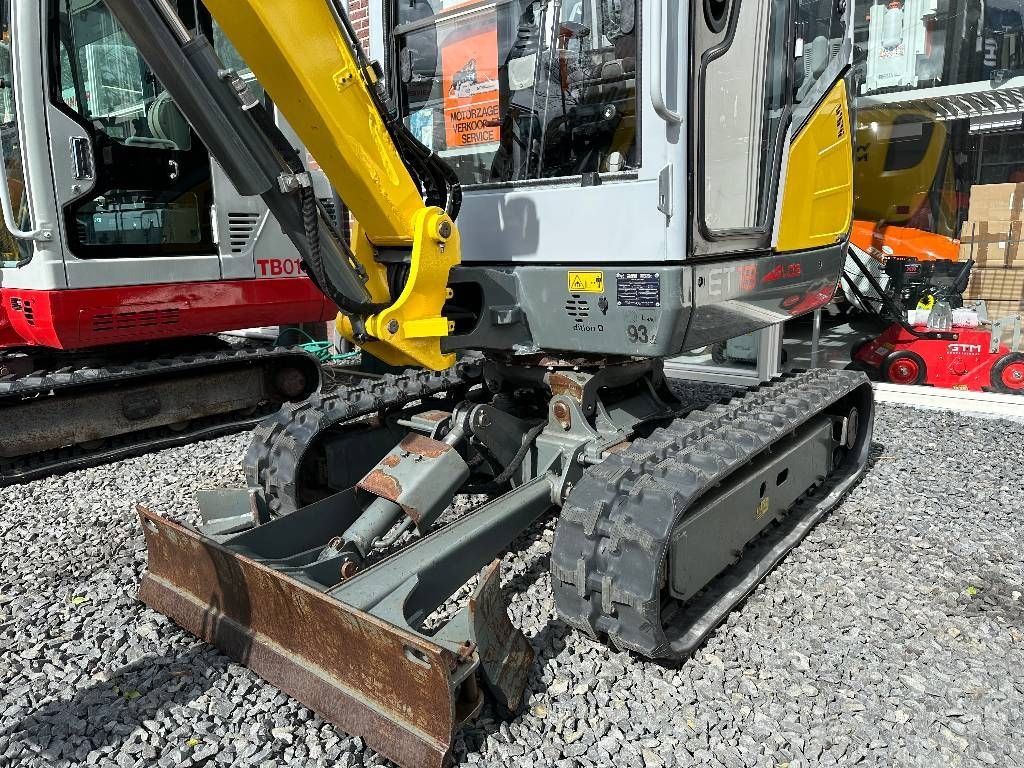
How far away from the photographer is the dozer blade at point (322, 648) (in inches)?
82.1

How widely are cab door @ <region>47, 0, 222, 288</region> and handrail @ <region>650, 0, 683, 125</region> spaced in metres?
3.25

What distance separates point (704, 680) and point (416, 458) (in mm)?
1355

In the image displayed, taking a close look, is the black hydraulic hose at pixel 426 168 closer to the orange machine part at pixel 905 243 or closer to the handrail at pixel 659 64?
the handrail at pixel 659 64

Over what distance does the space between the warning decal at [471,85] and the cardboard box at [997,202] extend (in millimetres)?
5654

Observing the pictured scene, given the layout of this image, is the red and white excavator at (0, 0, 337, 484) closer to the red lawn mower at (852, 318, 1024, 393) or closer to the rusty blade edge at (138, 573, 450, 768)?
the rusty blade edge at (138, 573, 450, 768)

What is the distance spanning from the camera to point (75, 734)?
2354 mm

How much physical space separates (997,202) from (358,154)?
21.1 ft

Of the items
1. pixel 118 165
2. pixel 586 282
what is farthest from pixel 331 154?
pixel 118 165

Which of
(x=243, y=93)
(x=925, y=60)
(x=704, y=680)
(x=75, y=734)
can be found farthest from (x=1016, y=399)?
(x=75, y=734)

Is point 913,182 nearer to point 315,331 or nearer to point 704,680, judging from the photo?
point 315,331

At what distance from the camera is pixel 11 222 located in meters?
4.55

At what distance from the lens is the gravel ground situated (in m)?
2.24

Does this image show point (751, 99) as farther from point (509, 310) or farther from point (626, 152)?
point (509, 310)

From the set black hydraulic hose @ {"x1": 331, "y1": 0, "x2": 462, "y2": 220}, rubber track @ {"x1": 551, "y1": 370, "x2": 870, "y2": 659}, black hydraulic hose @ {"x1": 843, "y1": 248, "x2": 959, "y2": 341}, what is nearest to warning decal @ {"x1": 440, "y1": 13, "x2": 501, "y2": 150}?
black hydraulic hose @ {"x1": 331, "y1": 0, "x2": 462, "y2": 220}
